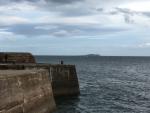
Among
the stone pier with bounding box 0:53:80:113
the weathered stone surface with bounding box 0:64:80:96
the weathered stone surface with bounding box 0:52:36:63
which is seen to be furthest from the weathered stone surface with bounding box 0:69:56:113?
the weathered stone surface with bounding box 0:52:36:63

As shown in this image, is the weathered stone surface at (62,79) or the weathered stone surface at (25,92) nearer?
the weathered stone surface at (25,92)

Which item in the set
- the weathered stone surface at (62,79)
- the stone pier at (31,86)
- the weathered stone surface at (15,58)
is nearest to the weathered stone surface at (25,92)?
the stone pier at (31,86)

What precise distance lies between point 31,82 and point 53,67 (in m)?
9.84

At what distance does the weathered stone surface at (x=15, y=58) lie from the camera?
34.2 m

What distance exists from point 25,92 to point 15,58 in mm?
15446

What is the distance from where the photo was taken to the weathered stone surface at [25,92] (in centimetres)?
1753

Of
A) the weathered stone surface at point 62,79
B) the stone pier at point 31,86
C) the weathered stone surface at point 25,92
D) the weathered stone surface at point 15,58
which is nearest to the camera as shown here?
the weathered stone surface at point 25,92

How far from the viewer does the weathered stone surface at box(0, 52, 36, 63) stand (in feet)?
112

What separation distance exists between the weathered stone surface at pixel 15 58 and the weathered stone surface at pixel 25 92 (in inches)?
411

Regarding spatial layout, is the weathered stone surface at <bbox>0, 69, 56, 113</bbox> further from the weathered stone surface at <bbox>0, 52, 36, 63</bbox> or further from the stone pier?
the weathered stone surface at <bbox>0, 52, 36, 63</bbox>

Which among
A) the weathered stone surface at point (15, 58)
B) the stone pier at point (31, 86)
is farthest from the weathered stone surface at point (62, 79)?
the weathered stone surface at point (15, 58)

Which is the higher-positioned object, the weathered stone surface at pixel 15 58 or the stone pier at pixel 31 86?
the weathered stone surface at pixel 15 58

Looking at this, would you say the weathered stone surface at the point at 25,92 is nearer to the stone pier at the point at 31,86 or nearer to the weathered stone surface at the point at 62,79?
Answer: the stone pier at the point at 31,86

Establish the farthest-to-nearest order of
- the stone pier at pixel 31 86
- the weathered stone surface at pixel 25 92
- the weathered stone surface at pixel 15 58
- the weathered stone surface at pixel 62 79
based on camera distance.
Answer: the weathered stone surface at pixel 15 58, the weathered stone surface at pixel 62 79, the stone pier at pixel 31 86, the weathered stone surface at pixel 25 92
